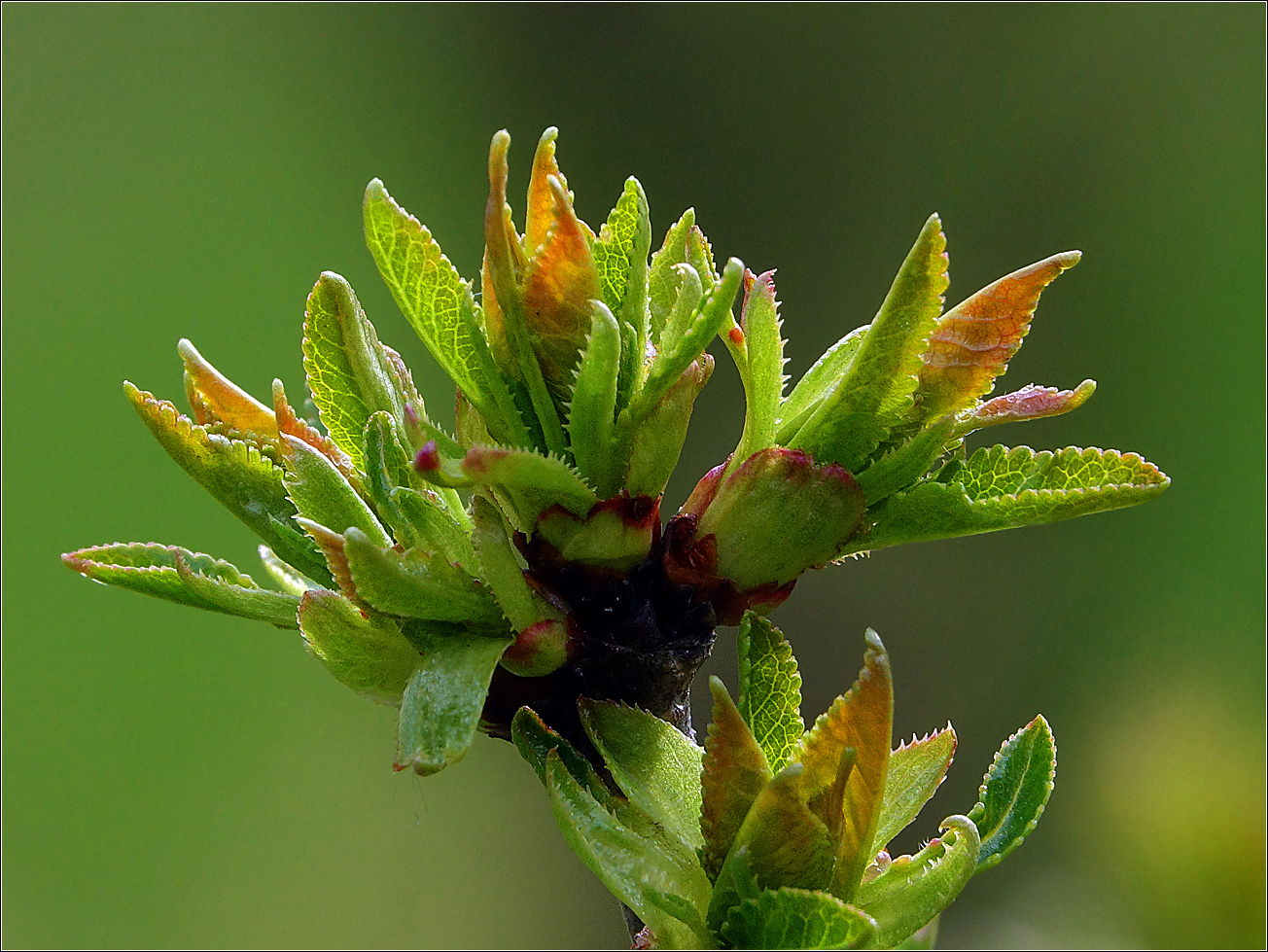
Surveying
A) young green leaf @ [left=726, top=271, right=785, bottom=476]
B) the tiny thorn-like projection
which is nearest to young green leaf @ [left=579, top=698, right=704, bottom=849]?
the tiny thorn-like projection

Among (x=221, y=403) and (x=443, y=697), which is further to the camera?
(x=221, y=403)

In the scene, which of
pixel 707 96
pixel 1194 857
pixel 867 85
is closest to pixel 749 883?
pixel 1194 857

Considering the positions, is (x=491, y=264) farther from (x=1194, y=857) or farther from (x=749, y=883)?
(x=1194, y=857)

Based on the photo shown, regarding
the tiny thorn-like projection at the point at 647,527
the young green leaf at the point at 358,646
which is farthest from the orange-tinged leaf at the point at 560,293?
the young green leaf at the point at 358,646

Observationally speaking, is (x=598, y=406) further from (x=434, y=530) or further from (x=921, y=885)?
(x=921, y=885)

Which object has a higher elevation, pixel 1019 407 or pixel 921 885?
pixel 1019 407

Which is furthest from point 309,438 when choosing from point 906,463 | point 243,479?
point 906,463
